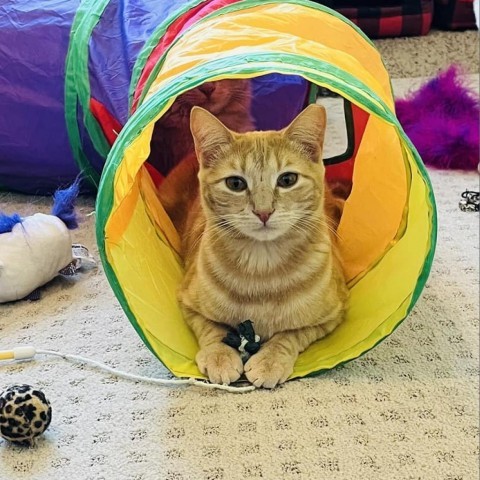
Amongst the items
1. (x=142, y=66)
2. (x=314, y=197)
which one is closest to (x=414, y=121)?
(x=142, y=66)

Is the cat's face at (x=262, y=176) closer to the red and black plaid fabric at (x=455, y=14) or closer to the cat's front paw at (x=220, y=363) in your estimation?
the cat's front paw at (x=220, y=363)

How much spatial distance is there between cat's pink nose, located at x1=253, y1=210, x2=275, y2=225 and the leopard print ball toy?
470mm

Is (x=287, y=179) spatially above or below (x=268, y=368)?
above

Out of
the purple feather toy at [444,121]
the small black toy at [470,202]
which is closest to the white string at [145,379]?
the small black toy at [470,202]

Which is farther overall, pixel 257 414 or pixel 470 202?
pixel 470 202

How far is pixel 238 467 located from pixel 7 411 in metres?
0.38

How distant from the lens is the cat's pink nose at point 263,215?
127 centimetres

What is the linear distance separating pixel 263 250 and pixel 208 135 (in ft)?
0.76

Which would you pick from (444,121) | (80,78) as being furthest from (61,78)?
(444,121)

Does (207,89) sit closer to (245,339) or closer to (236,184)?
(236,184)

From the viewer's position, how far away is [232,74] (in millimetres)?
1184

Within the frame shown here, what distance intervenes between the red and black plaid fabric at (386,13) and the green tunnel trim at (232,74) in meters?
1.99

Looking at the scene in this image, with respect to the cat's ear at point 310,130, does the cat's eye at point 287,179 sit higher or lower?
lower

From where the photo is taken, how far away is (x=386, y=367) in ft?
4.66
